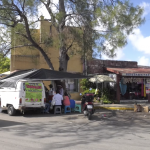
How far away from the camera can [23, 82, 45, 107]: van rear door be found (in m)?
12.0

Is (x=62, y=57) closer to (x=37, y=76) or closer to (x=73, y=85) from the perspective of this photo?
(x=37, y=76)

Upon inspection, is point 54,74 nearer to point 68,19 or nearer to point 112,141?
point 68,19

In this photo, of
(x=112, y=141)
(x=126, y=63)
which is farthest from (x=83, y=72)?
(x=112, y=141)

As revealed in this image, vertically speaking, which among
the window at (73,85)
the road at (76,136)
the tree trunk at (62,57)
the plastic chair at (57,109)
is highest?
the tree trunk at (62,57)

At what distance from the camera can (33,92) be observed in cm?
1219

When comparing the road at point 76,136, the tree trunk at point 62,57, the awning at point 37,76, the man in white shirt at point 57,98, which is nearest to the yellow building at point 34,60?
the tree trunk at point 62,57

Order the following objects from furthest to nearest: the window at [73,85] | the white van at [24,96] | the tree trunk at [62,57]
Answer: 1. the window at [73,85]
2. the tree trunk at [62,57]
3. the white van at [24,96]

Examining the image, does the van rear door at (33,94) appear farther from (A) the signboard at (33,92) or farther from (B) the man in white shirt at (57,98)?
(B) the man in white shirt at (57,98)

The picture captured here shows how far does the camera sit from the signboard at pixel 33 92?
39.3 ft

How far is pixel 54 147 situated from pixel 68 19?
32.0 ft

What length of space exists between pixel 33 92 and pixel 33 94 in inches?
4.3

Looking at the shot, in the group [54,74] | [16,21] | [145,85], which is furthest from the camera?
[145,85]

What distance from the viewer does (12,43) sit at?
55.0 feet

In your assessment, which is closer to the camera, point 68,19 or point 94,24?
point 94,24
